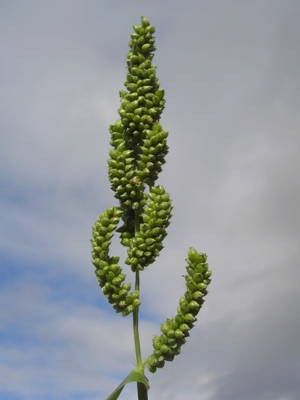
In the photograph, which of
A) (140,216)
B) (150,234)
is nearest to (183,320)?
(150,234)

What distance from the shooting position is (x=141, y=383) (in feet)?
17.7

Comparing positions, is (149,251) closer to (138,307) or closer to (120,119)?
(138,307)

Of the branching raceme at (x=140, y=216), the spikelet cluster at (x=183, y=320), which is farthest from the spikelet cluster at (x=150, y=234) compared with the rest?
the spikelet cluster at (x=183, y=320)

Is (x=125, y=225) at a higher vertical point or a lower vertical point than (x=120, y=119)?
lower

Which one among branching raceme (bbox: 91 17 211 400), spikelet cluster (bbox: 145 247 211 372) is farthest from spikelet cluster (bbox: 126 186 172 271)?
spikelet cluster (bbox: 145 247 211 372)

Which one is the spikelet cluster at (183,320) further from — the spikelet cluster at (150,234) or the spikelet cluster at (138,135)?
the spikelet cluster at (138,135)

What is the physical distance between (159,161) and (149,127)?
0.36 meters

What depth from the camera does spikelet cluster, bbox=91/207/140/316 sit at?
218 inches

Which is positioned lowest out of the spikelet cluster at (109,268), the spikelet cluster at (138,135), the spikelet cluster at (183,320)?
the spikelet cluster at (183,320)

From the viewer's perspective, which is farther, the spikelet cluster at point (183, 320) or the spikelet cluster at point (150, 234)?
the spikelet cluster at point (150, 234)

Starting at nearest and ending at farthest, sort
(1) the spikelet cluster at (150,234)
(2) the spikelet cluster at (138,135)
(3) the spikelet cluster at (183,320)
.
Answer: (3) the spikelet cluster at (183,320) → (1) the spikelet cluster at (150,234) → (2) the spikelet cluster at (138,135)

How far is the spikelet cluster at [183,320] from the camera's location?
5367mm

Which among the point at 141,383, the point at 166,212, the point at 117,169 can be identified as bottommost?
the point at 141,383

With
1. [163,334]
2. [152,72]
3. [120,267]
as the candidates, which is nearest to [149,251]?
[120,267]
